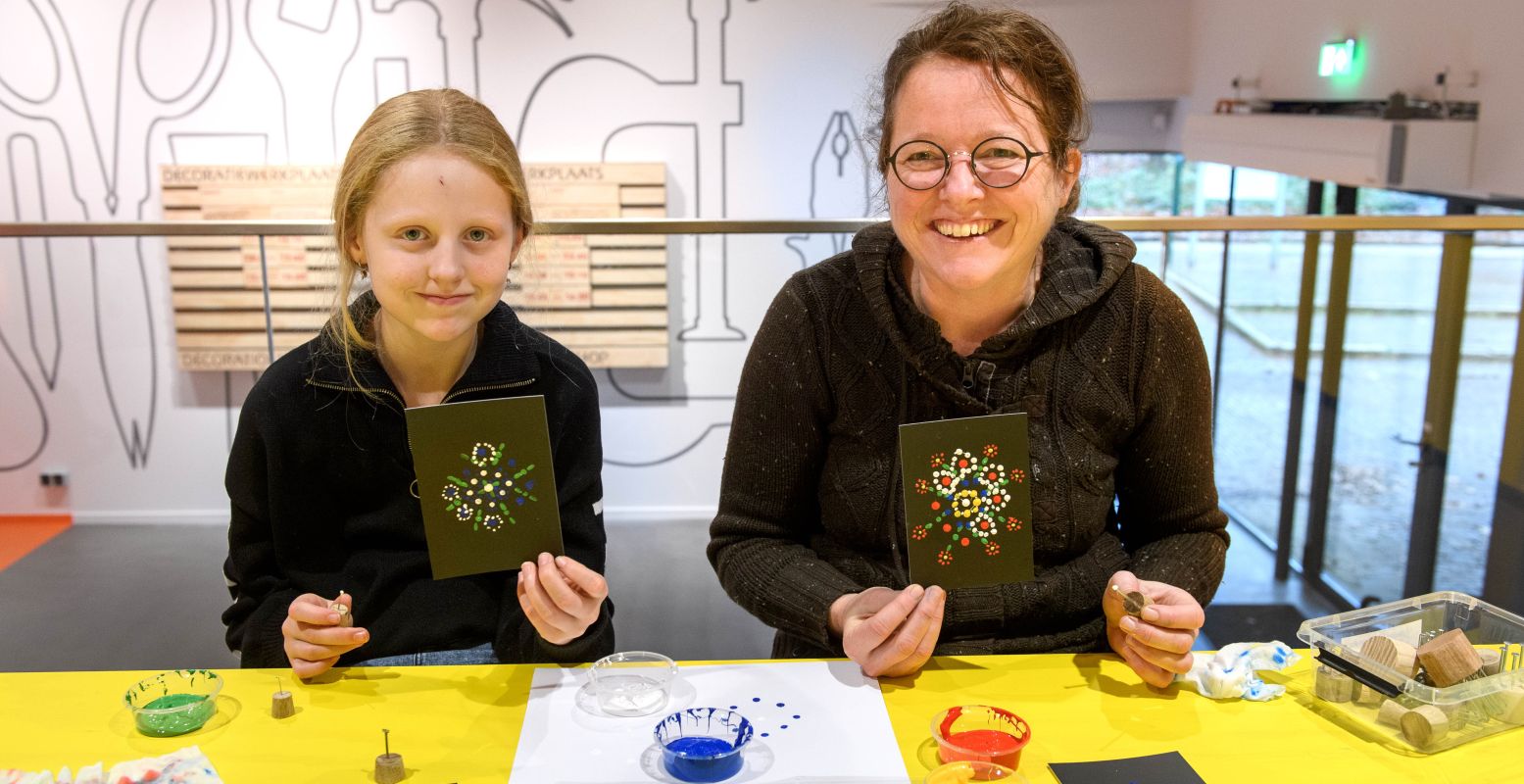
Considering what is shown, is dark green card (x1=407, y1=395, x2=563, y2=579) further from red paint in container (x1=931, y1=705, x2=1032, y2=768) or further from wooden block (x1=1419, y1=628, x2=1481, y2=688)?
wooden block (x1=1419, y1=628, x2=1481, y2=688)

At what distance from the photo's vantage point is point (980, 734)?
1072mm

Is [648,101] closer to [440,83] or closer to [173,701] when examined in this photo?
[440,83]

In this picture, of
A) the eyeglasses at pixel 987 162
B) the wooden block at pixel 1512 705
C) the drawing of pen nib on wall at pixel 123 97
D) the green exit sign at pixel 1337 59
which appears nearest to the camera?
the wooden block at pixel 1512 705

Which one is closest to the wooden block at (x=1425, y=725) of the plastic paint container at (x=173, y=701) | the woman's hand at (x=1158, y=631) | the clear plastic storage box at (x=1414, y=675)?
the clear plastic storage box at (x=1414, y=675)

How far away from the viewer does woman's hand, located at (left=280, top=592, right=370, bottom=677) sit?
116 centimetres

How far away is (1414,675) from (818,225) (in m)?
1.51

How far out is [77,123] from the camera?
4234mm

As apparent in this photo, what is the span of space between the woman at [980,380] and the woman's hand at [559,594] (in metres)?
0.24

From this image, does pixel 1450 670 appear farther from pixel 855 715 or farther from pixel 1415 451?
pixel 1415 451

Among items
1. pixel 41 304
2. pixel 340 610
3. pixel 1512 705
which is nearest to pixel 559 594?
pixel 340 610

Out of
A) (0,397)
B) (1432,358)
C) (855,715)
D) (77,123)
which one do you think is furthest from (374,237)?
(77,123)

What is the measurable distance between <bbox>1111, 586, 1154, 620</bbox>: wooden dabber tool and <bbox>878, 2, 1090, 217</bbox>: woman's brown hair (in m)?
0.49

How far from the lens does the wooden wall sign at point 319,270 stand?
2840mm

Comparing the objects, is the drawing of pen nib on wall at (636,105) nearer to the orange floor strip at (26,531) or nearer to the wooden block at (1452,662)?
the orange floor strip at (26,531)
